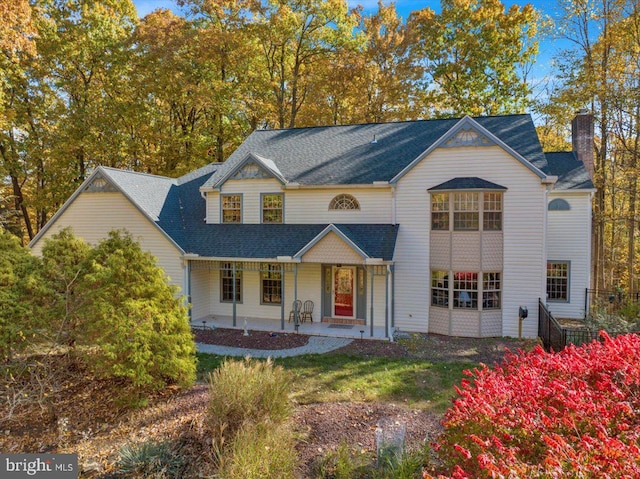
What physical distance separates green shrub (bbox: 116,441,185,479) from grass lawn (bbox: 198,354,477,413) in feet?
9.92

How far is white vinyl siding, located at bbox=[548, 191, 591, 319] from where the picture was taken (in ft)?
54.0

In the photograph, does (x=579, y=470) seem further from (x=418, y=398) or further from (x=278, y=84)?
(x=278, y=84)

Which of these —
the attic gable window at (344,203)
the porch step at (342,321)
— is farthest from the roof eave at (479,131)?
the porch step at (342,321)

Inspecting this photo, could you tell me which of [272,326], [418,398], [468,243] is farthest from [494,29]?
[418,398]

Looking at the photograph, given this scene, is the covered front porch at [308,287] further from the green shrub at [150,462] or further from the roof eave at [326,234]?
the green shrub at [150,462]

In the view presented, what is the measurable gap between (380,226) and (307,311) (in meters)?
4.51

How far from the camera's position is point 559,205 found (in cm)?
1670

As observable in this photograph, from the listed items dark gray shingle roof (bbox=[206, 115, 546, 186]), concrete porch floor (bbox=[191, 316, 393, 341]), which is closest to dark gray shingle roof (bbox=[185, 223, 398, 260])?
dark gray shingle roof (bbox=[206, 115, 546, 186])

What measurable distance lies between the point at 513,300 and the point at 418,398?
23.2 ft

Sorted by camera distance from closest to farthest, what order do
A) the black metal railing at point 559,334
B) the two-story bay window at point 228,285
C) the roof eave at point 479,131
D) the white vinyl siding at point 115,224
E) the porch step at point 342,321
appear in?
the black metal railing at point 559,334 → the roof eave at point 479,131 → the porch step at point 342,321 → the white vinyl siding at point 115,224 → the two-story bay window at point 228,285

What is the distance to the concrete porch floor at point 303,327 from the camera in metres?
→ 13.9

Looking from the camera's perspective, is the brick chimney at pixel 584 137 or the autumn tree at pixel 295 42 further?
the autumn tree at pixel 295 42

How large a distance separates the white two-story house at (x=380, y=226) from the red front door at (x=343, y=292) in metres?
0.06

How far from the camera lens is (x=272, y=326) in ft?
49.6
